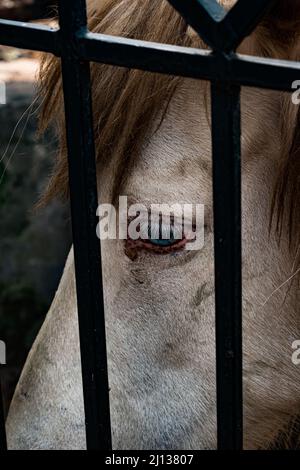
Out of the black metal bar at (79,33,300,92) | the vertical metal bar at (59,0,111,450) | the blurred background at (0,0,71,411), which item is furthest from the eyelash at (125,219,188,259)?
the blurred background at (0,0,71,411)

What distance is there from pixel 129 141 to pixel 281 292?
1.14 ft

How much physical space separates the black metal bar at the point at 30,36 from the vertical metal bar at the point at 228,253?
0.68 ft

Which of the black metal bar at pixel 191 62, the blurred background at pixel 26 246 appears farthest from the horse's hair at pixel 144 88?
the blurred background at pixel 26 246

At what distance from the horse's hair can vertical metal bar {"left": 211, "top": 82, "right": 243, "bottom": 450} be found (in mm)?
389

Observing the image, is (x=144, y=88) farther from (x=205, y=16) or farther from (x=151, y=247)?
(x=205, y=16)

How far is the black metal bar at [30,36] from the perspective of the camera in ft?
3.14

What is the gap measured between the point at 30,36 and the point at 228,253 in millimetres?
331

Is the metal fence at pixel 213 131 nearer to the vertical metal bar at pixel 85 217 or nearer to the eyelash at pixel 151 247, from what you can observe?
the vertical metal bar at pixel 85 217

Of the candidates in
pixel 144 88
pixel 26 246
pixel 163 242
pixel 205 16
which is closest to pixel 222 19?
pixel 205 16

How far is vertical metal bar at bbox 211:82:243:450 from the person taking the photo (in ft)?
2.81

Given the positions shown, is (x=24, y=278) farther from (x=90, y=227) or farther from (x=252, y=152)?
(x=90, y=227)

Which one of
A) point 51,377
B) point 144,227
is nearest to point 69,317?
point 51,377

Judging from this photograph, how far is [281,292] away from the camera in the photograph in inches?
57.5
